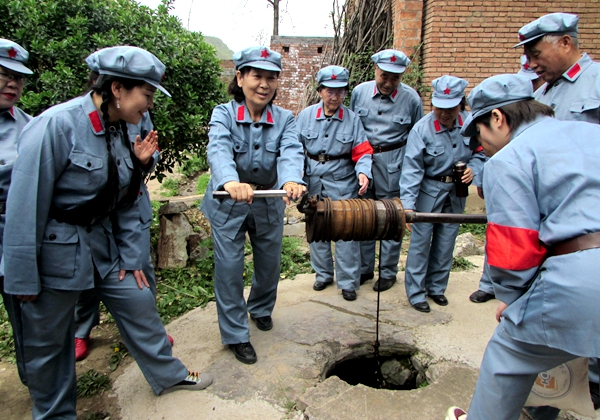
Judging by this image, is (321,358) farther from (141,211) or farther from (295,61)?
(295,61)

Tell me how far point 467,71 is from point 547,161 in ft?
19.1

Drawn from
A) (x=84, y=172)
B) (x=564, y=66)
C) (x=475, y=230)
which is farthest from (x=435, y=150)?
(x=475, y=230)

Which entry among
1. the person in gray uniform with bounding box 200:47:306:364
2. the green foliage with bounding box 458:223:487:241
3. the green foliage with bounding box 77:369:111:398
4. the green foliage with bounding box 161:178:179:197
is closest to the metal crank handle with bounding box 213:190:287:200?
the person in gray uniform with bounding box 200:47:306:364

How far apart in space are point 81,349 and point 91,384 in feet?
1.62

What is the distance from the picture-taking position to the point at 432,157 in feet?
12.5

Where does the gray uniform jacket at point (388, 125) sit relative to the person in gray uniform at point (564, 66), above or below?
below

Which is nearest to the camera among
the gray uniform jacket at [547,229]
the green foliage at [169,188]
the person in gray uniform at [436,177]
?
the gray uniform jacket at [547,229]

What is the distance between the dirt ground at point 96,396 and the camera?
2723 millimetres

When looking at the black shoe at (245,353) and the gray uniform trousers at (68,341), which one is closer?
the gray uniform trousers at (68,341)

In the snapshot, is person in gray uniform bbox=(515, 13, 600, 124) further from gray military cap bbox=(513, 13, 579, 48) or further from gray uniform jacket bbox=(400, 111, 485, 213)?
gray uniform jacket bbox=(400, 111, 485, 213)

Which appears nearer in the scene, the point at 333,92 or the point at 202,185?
the point at 333,92

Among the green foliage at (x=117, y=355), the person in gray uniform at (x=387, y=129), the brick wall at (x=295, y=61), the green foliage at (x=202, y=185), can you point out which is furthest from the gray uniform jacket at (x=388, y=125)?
the brick wall at (x=295, y=61)

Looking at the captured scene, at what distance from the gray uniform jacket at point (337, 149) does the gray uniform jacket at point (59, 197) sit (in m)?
2.03

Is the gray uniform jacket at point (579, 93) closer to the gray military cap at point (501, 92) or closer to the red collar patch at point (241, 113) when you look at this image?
the gray military cap at point (501, 92)
